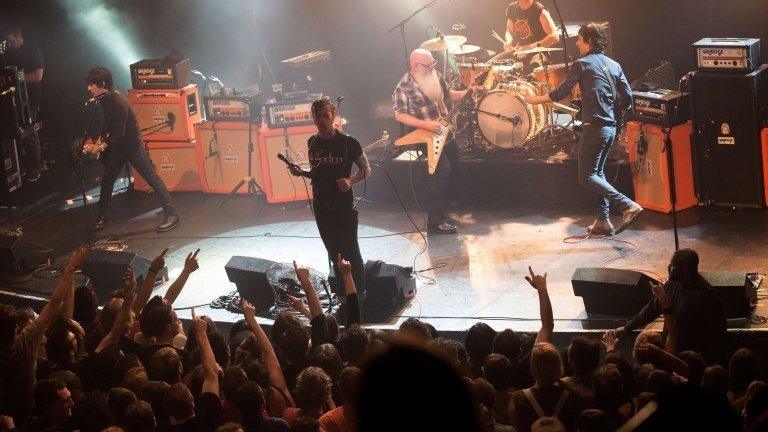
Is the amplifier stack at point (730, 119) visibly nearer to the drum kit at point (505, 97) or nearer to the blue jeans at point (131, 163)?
the drum kit at point (505, 97)

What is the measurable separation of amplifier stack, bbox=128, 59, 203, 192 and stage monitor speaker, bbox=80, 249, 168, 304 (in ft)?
11.7

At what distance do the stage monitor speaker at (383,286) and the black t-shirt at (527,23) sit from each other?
17.1 ft

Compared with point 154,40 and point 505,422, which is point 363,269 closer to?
point 505,422

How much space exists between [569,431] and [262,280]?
426 centimetres

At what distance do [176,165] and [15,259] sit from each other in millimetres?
3306

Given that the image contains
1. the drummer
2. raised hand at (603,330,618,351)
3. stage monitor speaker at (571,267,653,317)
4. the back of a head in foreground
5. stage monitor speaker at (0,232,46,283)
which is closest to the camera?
the back of a head in foreground

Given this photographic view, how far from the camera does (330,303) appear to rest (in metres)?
9.48

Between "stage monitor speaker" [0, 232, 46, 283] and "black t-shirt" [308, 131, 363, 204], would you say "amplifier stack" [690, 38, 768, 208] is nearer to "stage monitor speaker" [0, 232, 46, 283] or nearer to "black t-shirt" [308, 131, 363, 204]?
"black t-shirt" [308, 131, 363, 204]

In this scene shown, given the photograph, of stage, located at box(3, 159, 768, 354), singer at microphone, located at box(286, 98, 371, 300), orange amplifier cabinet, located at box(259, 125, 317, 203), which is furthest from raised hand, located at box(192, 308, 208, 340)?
orange amplifier cabinet, located at box(259, 125, 317, 203)

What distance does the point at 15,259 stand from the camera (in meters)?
10.8

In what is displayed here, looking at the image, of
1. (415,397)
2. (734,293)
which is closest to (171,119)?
(734,293)

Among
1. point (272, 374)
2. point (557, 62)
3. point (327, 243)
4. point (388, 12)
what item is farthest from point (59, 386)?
point (388, 12)

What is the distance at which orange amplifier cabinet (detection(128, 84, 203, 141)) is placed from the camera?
13781 mm

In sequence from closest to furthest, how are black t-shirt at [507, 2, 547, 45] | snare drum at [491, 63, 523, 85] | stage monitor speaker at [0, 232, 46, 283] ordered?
stage monitor speaker at [0, 232, 46, 283] → snare drum at [491, 63, 523, 85] → black t-shirt at [507, 2, 547, 45]
